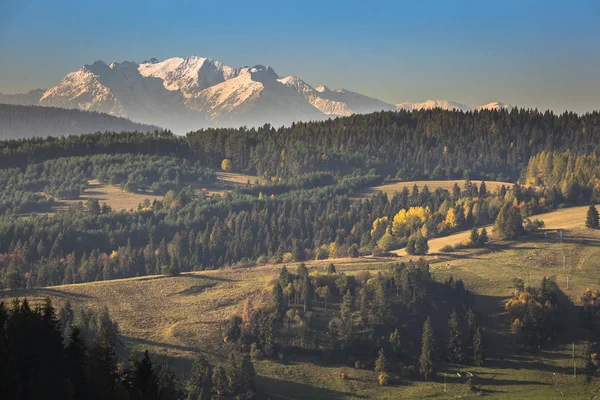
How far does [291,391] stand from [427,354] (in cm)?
3072

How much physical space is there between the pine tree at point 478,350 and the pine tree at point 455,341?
2560 mm

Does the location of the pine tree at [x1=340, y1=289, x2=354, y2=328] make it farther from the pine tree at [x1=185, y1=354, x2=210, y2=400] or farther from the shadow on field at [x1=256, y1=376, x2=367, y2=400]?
the pine tree at [x1=185, y1=354, x2=210, y2=400]

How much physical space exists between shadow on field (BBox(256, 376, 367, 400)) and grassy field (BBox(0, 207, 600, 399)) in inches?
7.5

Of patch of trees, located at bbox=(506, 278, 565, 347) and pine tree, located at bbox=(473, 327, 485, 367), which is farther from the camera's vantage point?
patch of trees, located at bbox=(506, 278, 565, 347)

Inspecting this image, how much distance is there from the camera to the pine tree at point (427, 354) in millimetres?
157750

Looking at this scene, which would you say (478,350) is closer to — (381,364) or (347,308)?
(381,364)

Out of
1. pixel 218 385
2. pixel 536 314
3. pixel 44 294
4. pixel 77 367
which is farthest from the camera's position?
pixel 44 294

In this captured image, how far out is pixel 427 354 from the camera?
15988 cm

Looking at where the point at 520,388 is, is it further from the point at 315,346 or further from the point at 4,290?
the point at 4,290

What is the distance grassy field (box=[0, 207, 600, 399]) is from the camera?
150500 millimetres

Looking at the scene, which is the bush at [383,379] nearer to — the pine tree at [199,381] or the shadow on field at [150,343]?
the pine tree at [199,381]

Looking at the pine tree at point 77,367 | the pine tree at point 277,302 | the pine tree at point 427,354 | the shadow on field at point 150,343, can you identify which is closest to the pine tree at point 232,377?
the shadow on field at point 150,343

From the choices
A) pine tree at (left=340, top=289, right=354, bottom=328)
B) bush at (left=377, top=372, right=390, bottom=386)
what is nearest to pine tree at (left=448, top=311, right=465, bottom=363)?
bush at (left=377, top=372, right=390, bottom=386)

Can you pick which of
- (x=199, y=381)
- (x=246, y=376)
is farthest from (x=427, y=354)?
(x=199, y=381)
